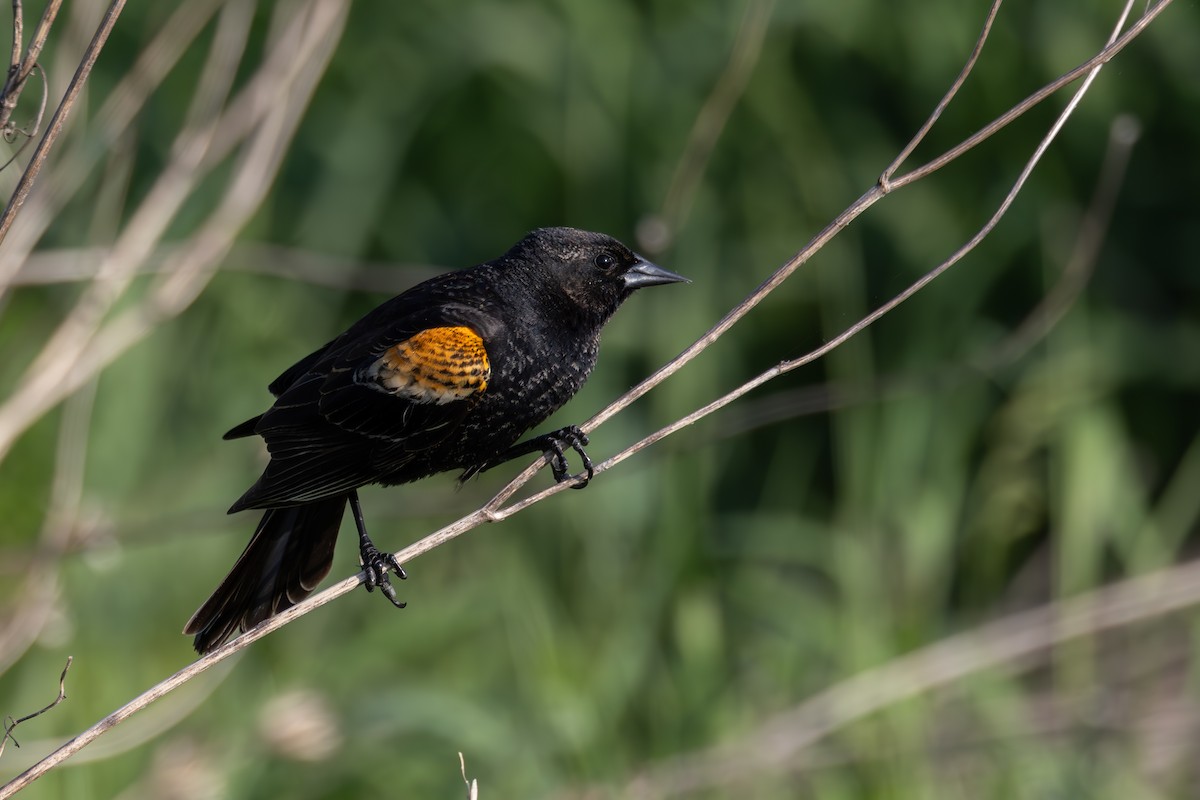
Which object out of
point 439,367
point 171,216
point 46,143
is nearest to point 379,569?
point 439,367

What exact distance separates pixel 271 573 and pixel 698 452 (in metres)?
1.51

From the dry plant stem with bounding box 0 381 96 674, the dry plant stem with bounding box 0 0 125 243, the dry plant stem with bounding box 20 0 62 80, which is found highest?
the dry plant stem with bounding box 20 0 62 80

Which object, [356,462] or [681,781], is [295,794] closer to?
[681,781]

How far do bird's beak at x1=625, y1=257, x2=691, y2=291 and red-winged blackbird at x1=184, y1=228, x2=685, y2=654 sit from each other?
8cm

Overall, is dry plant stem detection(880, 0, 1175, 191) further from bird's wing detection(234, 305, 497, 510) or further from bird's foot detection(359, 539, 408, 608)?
bird's foot detection(359, 539, 408, 608)

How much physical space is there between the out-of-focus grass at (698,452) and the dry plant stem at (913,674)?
0.17 ft

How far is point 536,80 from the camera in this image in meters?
5.20

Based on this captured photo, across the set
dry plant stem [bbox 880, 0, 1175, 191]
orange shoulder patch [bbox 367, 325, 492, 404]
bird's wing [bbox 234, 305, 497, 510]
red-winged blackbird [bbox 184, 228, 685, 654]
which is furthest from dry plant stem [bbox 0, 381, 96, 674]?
dry plant stem [bbox 880, 0, 1175, 191]

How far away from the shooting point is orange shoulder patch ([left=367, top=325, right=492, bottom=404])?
281cm

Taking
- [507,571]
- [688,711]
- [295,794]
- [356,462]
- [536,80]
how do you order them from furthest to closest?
[536,80]
[507,571]
[688,711]
[295,794]
[356,462]

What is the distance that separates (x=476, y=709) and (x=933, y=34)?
8.91ft

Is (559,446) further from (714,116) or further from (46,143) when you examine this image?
(714,116)

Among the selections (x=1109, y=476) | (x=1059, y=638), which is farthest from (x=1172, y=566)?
(x=1059, y=638)

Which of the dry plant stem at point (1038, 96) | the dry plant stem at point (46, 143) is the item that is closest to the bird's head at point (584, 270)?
the dry plant stem at point (1038, 96)
